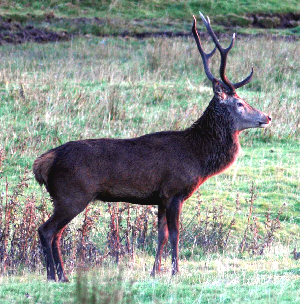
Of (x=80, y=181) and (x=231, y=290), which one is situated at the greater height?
(x=80, y=181)

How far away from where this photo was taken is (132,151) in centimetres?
704

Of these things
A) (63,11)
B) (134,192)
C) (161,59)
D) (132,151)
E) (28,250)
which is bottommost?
(28,250)

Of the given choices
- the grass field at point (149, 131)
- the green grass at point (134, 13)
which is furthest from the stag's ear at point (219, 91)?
the green grass at point (134, 13)

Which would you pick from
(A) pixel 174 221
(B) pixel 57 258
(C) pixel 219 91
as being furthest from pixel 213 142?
(B) pixel 57 258

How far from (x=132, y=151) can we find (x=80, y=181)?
714mm

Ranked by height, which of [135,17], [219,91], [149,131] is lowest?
[149,131]

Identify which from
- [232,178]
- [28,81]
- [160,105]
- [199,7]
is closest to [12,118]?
[28,81]

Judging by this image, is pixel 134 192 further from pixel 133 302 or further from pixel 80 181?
pixel 133 302

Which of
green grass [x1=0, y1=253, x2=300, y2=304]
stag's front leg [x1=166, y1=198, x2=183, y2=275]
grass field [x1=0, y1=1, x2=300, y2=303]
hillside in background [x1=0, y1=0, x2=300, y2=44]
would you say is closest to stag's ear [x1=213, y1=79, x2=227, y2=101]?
stag's front leg [x1=166, y1=198, x2=183, y2=275]

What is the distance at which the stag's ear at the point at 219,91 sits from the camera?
7715 millimetres

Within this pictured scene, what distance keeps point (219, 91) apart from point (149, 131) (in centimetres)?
511

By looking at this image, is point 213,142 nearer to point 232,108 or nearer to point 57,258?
point 232,108

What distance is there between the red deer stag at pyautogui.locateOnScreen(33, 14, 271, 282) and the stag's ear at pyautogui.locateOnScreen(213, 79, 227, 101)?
0.5 inches

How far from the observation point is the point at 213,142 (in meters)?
7.57
